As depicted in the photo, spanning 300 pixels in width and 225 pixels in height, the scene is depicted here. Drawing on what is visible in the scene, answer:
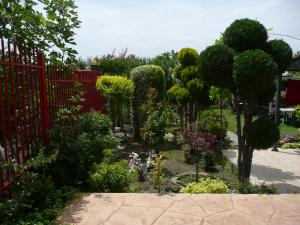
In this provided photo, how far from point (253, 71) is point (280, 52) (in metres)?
0.97

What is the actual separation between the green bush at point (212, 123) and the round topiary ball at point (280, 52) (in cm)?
410

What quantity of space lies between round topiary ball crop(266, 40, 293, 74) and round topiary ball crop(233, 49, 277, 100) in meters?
0.53

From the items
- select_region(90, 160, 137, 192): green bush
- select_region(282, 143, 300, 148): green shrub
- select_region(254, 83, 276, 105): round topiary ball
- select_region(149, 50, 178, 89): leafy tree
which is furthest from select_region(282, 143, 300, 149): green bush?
select_region(90, 160, 137, 192): green bush

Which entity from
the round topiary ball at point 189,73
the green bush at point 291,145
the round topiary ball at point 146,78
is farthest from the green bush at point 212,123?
the green bush at point 291,145

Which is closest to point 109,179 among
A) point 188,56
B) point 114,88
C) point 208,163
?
point 208,163

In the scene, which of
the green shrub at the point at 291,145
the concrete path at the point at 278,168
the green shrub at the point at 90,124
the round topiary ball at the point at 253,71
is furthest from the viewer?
the green shrub at the point at 291,145

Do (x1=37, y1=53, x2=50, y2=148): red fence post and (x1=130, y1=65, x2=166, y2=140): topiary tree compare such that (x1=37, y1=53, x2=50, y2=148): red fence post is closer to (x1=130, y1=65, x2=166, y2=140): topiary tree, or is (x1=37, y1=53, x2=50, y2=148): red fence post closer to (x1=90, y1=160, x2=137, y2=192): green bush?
(x1=90, y1=160, x2=137, y2=192): green bush

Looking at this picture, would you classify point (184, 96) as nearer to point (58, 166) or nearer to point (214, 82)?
point (214, 82)

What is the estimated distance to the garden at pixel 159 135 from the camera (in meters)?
3.80

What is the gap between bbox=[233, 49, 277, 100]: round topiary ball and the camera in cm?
542

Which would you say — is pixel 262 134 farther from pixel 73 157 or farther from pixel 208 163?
pixel 73 157

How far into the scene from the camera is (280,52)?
597cm

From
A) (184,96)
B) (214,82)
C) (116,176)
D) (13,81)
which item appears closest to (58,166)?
(116,176)

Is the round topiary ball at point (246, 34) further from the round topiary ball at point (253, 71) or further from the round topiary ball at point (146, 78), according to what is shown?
the round topiary ball at point (146, 78)
